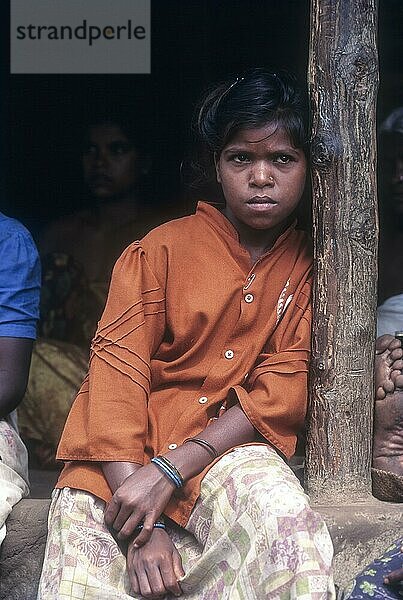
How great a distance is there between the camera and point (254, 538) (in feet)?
8.79

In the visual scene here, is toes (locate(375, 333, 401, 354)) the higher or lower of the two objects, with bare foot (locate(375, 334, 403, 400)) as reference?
higher

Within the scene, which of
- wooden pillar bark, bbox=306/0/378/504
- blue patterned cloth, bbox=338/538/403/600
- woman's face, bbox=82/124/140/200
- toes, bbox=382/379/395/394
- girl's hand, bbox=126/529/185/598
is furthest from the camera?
woman's face, bbox=82/124/140/200

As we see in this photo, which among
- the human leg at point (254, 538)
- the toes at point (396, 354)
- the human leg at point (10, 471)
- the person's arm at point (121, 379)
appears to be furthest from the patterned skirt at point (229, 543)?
the toes at point (396, 354)

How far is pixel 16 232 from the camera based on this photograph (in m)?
3.54

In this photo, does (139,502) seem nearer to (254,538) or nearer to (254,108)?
(254,538)

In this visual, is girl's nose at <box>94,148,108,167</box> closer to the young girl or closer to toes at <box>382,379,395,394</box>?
the young girl

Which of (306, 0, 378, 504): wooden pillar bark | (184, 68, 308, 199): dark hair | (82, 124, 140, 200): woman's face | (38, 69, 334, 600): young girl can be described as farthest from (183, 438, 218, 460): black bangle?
(82, 124, 140, 200): woman's face

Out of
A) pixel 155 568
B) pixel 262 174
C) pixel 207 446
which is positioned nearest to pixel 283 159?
pixel 262 174

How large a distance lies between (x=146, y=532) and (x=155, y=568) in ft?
0.30

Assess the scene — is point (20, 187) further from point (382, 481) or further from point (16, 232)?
point (382, 481)

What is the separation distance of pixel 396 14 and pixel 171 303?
2.95 metres

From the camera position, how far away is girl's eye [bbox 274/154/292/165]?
313 centimetres

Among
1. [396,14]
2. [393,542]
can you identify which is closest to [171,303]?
[393,542]

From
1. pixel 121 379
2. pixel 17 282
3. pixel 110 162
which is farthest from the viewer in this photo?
pixel 110 162
